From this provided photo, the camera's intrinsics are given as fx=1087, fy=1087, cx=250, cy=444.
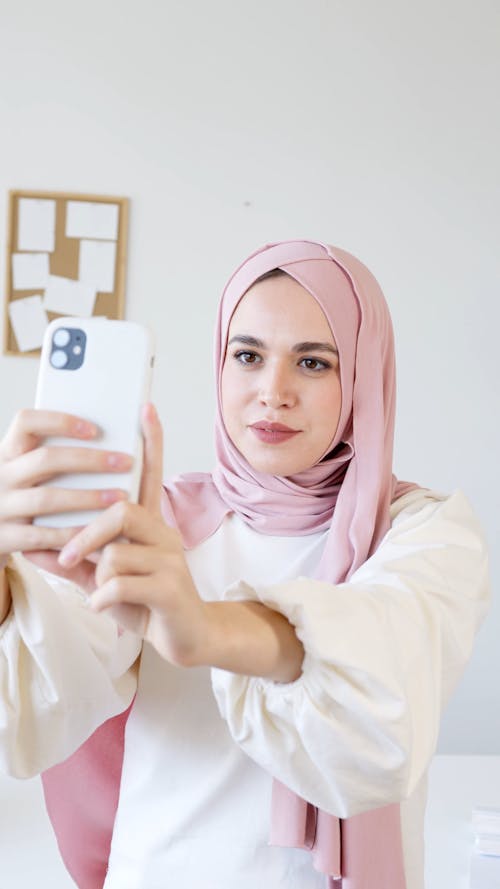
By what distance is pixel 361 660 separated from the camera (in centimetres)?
90

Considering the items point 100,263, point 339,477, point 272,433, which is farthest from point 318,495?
point 100,263

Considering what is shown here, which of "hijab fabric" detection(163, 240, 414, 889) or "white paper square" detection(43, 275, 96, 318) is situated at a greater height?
"hijab fabric" detection(163, 240, 414, 889)

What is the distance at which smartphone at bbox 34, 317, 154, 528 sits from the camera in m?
0.79

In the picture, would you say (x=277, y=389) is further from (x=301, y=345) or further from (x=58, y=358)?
(x=58, y=358)

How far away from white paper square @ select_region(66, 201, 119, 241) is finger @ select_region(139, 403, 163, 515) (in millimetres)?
2701

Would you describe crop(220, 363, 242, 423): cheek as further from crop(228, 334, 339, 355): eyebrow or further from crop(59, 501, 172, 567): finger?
crop(59, 501, 172, 567): finger

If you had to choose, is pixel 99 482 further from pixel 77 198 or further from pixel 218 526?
pixel 77 198

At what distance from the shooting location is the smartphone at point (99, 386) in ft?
2.59

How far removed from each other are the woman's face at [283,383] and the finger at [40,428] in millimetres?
465

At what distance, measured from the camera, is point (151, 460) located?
80 centimetres

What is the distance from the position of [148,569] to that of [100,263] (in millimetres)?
2761

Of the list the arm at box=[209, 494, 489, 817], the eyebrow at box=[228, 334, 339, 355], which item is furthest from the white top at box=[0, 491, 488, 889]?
the eyebrow at box=[228, 334, 339, 355]

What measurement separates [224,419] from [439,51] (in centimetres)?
248

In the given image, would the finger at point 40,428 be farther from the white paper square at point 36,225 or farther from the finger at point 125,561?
the white paper square at point 36,225
